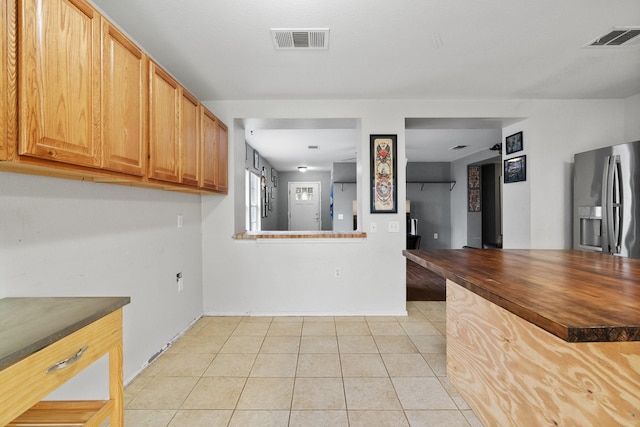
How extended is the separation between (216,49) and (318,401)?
2.60 metres

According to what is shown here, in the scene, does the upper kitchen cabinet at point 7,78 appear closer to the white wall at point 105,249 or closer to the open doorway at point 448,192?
the white wall at point 105,249

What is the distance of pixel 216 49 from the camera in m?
2.14

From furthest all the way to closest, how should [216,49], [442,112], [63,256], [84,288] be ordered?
[442,112] < [216,49] < [84,288] < [63,256]

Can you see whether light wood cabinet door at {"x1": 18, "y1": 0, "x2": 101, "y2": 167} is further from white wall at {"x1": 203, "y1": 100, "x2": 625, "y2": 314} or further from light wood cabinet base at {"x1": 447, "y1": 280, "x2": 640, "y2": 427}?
light wood cabinet base at {"x1": 447, "y1": 280, "x2": 640, "y2": 427}

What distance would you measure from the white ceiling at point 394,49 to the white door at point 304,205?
5.76 meters

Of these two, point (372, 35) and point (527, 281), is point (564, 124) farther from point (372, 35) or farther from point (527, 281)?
point (527, 281)

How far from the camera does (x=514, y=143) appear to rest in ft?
11.1

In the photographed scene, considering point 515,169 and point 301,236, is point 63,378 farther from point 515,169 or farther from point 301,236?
point 515,169

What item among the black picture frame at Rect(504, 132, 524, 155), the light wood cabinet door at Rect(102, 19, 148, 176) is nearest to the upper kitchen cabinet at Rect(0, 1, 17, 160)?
the light wood cabinet door at Rect(102, 19, 148, 176)

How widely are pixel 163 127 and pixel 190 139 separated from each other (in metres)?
0.39

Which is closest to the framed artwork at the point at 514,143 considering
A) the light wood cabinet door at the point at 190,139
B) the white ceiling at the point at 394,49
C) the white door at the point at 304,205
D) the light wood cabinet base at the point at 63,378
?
the white ceiling at the point at 394,49

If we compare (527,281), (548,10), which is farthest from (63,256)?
(548,10)

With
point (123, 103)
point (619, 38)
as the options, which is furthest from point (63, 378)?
point (619, 38)

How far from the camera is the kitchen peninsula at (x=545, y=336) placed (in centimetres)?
79
